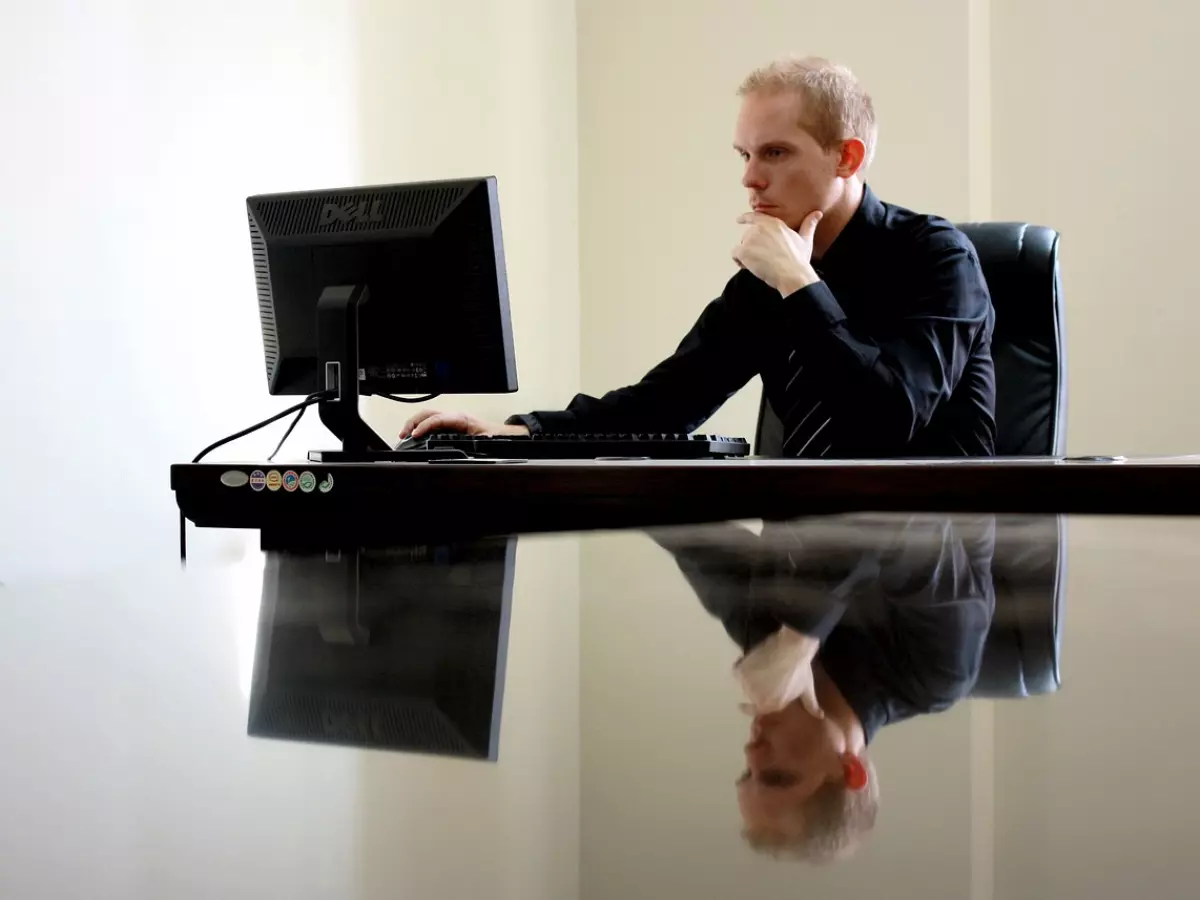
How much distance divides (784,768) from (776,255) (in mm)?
1857

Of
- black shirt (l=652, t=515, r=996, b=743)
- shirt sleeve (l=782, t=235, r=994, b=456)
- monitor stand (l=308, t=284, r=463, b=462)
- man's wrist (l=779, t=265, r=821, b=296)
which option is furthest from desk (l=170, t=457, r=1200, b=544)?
man's wrist (l=779, t=265, r=821, b=296)

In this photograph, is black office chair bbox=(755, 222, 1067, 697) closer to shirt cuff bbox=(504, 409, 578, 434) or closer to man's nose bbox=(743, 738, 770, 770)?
shirt cuff bbox=(504, 409, 578, 434)

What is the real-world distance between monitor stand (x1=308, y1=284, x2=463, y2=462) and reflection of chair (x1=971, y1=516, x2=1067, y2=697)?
970mm

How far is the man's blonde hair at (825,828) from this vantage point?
15 cm

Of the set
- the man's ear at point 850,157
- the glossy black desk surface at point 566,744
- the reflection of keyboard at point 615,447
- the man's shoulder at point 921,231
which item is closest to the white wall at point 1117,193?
the man's shoulder at point 921,231

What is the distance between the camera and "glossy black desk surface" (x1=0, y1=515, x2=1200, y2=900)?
15cm

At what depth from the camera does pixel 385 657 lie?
0.32m

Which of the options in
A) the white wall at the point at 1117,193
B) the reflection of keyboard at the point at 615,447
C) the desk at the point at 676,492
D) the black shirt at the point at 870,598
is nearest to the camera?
the black shirt at the point at 870,598

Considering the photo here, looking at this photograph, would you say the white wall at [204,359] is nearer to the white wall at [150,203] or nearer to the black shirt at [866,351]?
the white wall at [150,203]

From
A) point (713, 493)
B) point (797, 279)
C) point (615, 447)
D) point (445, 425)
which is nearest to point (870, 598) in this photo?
point (713, 493)

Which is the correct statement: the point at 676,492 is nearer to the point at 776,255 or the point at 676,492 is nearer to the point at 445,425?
the point at 445,425

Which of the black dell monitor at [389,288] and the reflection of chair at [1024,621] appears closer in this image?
the reflection of chair at [1024,621]

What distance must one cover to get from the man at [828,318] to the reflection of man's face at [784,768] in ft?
5.30

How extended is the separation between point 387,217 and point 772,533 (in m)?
0.94
